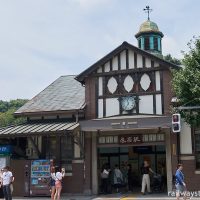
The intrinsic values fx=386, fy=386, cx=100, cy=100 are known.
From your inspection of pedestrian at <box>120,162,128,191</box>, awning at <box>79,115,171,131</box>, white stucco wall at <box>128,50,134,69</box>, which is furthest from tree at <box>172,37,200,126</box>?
pedestrian at <box>120,162,128,191</box>

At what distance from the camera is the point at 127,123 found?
2019 cm

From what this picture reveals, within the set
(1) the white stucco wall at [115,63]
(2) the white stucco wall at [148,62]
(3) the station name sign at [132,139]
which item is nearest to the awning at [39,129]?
(3) the station name sign at [132,139]

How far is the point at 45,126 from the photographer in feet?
70.9

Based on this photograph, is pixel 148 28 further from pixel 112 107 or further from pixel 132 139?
pixel 132 139

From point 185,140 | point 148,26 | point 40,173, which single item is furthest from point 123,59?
point 40,173

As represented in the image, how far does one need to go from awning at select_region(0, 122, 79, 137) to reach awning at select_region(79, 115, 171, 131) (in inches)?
31.7

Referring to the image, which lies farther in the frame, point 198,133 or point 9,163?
point 9,163

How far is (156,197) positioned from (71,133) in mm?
5357

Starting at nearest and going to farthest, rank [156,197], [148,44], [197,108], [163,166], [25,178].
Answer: [197,108], [156,197], [25,178], [163,166], [148,44]

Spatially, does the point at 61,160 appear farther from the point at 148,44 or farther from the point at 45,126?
the point at 148,44

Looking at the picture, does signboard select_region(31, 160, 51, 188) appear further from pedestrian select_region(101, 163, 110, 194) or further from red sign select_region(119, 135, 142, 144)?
red sign select_region(119, 135, 142, 144)

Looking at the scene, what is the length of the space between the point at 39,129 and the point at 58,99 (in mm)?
3304

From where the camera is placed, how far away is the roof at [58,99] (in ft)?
74.6

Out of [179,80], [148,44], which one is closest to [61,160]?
[179,80]
